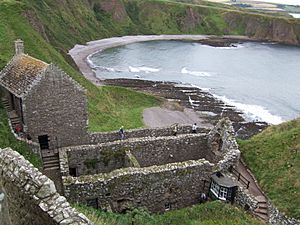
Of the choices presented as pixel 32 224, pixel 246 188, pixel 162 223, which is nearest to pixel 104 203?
pixel 162 223

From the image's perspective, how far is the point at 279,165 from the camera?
25.1 metres

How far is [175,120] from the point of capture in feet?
194

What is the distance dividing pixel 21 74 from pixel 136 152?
9883mm

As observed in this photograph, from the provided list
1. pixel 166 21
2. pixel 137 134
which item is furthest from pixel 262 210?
pixel 166 21

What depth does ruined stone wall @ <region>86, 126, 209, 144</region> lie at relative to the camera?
2840 cm

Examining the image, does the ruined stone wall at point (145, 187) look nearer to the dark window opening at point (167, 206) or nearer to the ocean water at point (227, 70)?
the dark window opening at point (167, 206)

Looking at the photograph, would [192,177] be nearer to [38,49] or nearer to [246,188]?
[246,188]

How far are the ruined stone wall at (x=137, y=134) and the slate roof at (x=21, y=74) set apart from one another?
5.81 meters

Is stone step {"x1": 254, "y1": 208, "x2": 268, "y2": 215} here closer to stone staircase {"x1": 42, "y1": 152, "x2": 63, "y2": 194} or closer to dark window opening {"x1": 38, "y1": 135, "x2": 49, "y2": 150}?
stone staircase {"x1": 42, "y1": 152, "x2": 63, "y2": 194}

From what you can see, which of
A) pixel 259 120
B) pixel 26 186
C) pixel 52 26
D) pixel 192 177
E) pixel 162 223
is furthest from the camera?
pixel 52 26

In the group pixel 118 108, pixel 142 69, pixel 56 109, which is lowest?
pixel 142 69

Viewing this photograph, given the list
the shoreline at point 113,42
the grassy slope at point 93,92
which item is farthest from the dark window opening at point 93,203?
the shoreline at point 113,42

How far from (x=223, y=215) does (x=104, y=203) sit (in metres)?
6.46

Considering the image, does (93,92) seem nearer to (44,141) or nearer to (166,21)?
(44,141)
